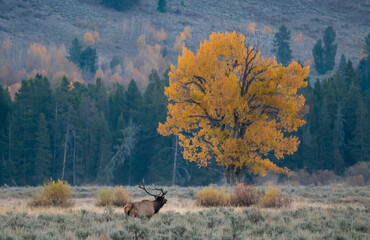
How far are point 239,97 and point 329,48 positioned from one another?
3471 inches

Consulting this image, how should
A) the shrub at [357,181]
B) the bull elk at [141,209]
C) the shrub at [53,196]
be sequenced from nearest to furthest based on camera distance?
the bull elk at [141,209] < the shrub at [53,196] < the shrub at [357,181]

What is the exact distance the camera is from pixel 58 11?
17525 centimetres

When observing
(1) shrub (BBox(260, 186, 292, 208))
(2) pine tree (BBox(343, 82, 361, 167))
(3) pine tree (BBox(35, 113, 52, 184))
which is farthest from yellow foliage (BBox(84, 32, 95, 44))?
(1) shrub (BBox(260, 186, 292, 208))

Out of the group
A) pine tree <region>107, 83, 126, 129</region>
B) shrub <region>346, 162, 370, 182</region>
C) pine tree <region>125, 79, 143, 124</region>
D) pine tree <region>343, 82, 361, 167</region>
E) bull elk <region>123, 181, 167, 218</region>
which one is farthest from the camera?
pine tree <region>107, 83, 126, 129</region>

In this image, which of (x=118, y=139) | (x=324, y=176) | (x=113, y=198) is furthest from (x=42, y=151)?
(x=113, y=198)

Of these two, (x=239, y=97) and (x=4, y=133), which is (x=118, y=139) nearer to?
(x=4, y=133)

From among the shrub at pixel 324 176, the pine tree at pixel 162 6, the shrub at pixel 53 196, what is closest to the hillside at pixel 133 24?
the pine tree at pixel 162 6

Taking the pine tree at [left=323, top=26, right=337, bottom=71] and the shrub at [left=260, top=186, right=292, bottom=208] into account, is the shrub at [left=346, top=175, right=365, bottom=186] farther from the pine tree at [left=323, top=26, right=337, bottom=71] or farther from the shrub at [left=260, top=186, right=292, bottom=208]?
the pine tree at [left=323, top=26, right=337, bottom=71]

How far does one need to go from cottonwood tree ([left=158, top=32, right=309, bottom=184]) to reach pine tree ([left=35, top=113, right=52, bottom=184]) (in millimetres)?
28930

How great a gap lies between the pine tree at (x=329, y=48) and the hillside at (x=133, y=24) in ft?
80.9

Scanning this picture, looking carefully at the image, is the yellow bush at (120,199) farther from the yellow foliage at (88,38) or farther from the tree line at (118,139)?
the yellow foliage at (88,38)

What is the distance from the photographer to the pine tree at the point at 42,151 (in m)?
50.8

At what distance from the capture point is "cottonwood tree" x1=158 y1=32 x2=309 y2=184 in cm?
2406

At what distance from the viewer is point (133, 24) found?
586 feet
